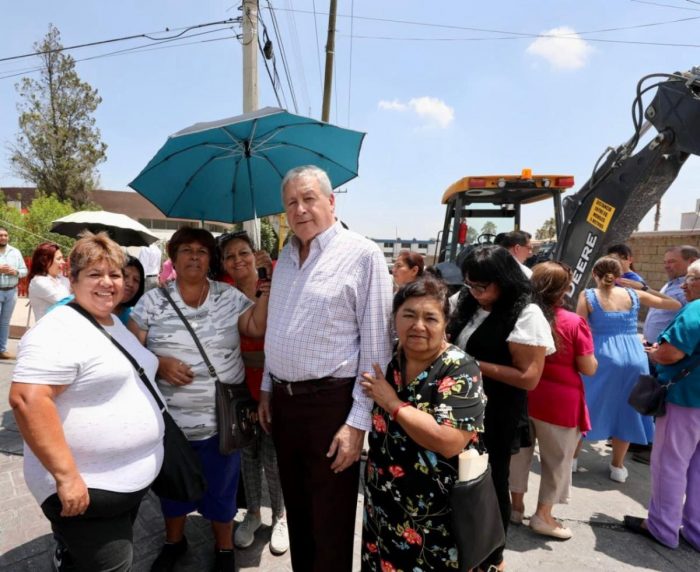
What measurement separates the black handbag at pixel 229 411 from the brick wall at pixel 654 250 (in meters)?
12.5

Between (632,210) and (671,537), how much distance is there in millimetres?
2615

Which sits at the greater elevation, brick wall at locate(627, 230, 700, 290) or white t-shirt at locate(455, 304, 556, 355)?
brick wall at locate(627, 230, 700, 290)

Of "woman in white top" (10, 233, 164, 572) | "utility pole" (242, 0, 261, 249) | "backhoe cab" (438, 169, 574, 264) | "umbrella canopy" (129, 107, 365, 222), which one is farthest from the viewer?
"utility pole" (242, 0, 261, 249)

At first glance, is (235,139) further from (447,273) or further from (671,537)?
(671,537)

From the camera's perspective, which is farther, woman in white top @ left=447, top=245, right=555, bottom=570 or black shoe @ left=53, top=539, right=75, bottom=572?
woman in white top @ left=447, top=245, right=555, bottom=570

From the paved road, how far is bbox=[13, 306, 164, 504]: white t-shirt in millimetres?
1234

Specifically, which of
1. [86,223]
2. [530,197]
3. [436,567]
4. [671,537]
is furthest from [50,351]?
[530,197]

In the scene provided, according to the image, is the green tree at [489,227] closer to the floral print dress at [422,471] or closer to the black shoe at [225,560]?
the floral print dress at [422,471]

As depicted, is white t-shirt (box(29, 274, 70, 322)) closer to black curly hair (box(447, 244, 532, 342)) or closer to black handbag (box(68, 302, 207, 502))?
black handbag (box(68, 302, 207, 502))

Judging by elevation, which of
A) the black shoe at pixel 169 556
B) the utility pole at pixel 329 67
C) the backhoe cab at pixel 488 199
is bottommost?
the black shoe at pixel 169 556

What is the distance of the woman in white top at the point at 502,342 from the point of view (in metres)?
2.09

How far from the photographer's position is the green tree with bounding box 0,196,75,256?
43.7 feet

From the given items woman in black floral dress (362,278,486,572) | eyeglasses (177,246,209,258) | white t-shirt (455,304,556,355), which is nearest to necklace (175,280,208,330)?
eyeglasses (177,246,209,258)

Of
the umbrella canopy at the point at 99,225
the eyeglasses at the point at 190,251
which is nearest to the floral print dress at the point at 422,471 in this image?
the eyeglasses at the point at 190,251
